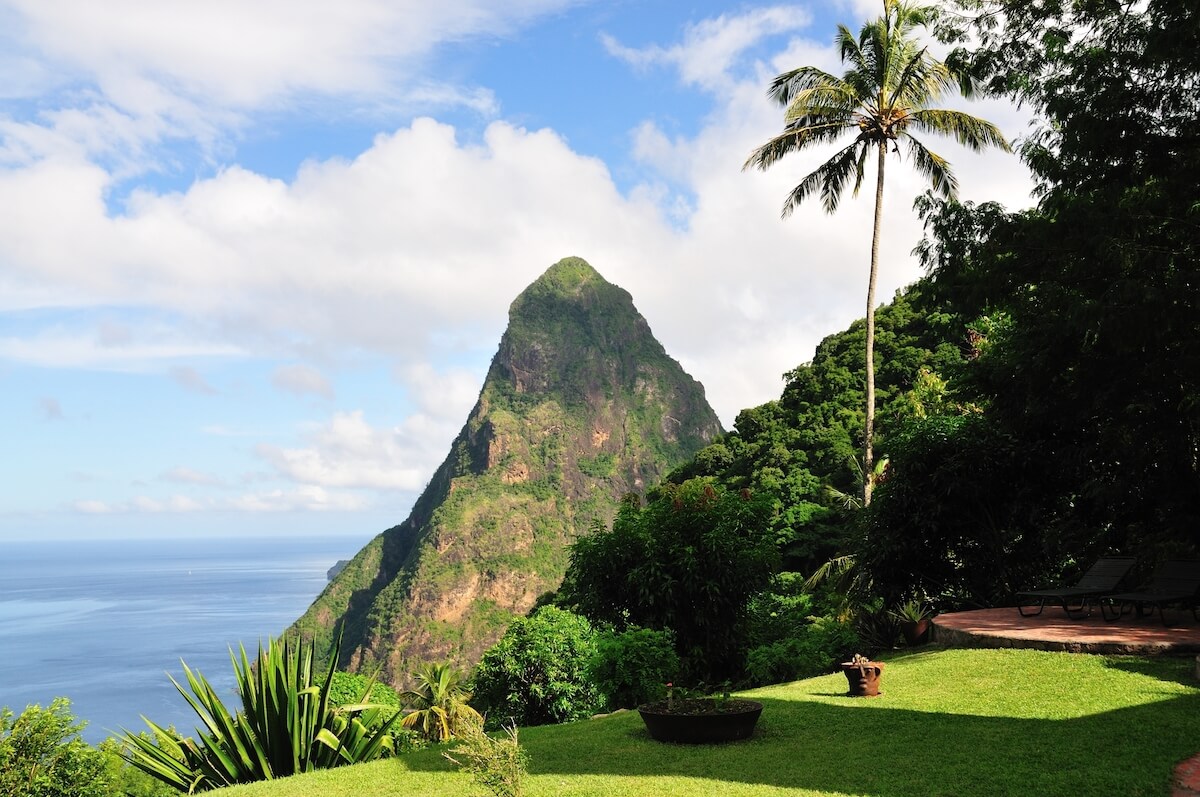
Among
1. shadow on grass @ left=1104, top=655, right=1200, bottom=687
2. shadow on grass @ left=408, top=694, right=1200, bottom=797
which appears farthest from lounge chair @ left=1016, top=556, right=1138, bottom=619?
shadow on grass @ left=408, top=694, right=1200, bottom=797

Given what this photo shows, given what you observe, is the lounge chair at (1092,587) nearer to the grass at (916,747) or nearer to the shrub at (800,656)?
the grass at (916,747)

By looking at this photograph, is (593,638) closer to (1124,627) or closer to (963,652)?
(963,652)

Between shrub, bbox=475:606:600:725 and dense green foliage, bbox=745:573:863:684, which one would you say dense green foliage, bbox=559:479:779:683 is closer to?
dense green foliage, bbox=745:573:863:684

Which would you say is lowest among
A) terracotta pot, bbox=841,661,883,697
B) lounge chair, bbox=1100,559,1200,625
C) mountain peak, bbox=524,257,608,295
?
terracotta pot, bbox=841,661,883,697

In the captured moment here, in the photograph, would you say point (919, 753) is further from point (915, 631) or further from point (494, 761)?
point (915, 631)

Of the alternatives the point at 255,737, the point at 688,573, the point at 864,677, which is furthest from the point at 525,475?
the point at 864,677

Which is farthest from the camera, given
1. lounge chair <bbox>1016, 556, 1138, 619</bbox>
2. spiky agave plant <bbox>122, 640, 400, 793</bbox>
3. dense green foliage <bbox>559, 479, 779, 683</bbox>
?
dense green foliage <bbox>559, 479, 779, 683</bbox>

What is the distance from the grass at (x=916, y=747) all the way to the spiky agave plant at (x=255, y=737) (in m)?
0.86

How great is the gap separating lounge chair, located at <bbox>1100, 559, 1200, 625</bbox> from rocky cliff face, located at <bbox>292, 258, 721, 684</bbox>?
283 ft

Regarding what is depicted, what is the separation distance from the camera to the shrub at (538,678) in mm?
14203

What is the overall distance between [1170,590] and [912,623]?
9.90 ft

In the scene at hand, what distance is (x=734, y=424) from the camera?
40.4 meters

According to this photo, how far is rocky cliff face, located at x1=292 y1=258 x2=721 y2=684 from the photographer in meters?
100

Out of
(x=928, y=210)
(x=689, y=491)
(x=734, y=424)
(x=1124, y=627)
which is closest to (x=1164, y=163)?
(x=928, y=210)
